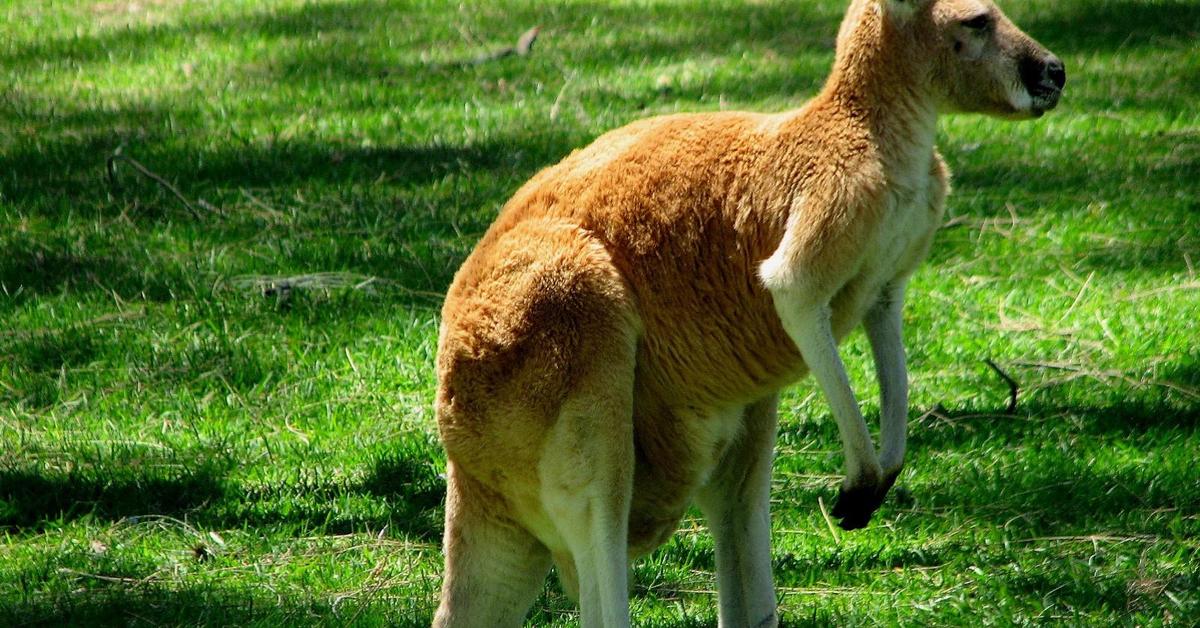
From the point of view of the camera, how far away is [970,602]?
13.5 feet

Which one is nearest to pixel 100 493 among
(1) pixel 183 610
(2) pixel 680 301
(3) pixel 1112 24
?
(1) pixel 183 610

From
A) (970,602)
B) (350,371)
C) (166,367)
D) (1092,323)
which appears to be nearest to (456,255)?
(350,371)

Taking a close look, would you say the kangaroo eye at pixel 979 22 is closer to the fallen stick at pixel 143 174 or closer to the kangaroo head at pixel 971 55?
the kangaroo head at pixel 971 55

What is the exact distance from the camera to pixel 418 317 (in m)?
6.13

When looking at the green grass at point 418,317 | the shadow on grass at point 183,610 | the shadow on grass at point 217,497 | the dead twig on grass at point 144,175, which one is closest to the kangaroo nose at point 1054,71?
the green grass at point 418,317

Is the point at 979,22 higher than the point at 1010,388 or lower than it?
higher

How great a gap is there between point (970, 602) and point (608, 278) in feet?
4.58

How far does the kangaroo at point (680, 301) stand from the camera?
11.9 ft

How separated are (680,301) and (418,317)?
2543 mm

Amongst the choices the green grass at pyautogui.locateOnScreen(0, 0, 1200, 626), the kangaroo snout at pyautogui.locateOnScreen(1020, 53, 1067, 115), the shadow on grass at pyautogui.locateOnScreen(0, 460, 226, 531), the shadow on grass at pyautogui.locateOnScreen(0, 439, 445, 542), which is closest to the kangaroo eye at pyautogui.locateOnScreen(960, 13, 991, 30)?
the kangaroo snout at pyautogui.locateOnScreen(1020, 53, 1067, 115)

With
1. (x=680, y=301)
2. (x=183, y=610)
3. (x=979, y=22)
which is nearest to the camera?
(x=979, y=22)

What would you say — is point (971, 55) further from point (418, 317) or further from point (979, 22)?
point (418, 317)

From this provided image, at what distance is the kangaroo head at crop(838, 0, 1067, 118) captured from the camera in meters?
3.62

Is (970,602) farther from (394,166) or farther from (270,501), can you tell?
(394,166)
